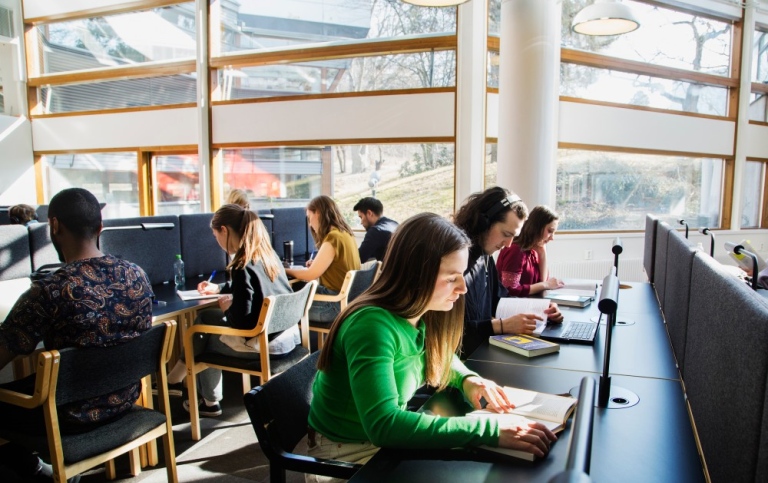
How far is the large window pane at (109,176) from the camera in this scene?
698cm

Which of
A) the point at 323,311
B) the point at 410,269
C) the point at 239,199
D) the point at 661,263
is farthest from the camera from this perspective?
the point at 239,199

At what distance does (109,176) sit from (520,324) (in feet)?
22.6

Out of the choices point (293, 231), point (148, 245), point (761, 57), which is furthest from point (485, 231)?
point (761, 57)

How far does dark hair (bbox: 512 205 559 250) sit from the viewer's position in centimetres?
296

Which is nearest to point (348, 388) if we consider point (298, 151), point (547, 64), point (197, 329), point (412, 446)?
point (412, 446)

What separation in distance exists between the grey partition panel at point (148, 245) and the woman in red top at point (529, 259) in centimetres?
207

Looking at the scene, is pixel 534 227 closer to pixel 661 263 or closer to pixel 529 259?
pixel 529 259

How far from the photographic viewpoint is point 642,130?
595 cm

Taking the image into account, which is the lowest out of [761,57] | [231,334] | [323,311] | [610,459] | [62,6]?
[323,311]

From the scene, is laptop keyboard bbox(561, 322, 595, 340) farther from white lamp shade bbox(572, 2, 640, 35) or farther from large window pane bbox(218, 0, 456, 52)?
large window pane bbox(218, 0, 456, 52)

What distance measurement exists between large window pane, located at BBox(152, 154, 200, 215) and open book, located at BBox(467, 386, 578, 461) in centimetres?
604

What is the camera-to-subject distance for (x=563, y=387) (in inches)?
57.3

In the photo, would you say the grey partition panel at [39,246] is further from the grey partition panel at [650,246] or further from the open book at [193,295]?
the grey partition panel at [650,246]

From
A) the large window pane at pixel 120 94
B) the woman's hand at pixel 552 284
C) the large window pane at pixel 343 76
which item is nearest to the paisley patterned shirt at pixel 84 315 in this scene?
the woman's hand at pixel 552 284
